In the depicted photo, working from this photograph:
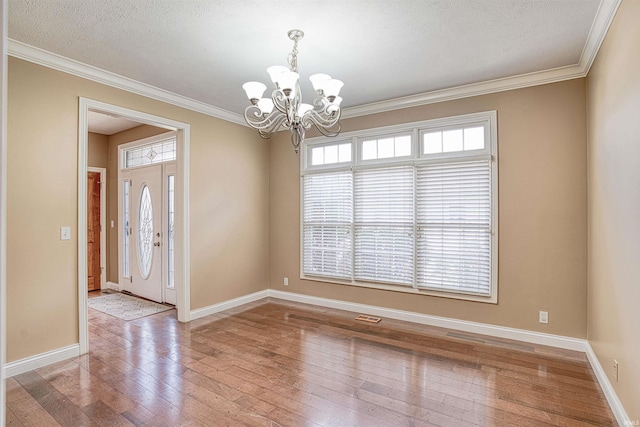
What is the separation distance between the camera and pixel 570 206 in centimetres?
330

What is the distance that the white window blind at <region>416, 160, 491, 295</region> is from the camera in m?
3.73

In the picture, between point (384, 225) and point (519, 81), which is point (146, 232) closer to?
point (384, 225)

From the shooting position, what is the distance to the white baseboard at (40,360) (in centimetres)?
282

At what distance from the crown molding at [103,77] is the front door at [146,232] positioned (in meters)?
1.41

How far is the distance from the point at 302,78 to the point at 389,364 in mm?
2980

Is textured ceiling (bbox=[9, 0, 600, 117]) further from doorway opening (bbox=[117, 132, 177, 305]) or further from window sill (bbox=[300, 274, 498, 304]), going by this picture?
window sill (bbox=[300, 274, 498, 304])

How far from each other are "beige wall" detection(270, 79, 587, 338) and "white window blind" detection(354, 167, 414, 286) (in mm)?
699

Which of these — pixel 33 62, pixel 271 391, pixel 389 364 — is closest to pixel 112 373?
pixel 271 391

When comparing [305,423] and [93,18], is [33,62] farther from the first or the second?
[305,423]

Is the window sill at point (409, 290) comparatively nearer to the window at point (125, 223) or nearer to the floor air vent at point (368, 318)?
the floor air vent at point (368, 318)

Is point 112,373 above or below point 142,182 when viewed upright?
below

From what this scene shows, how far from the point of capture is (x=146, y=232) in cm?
548

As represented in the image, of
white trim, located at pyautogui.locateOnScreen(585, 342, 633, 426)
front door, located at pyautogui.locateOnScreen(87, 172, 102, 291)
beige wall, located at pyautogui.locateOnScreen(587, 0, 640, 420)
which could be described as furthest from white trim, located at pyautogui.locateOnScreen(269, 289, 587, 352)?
front door, located at pyautogui.locateOnScreen(87, 172, 102, 291)

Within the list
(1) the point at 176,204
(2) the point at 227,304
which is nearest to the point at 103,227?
(1) the point at 176,204
